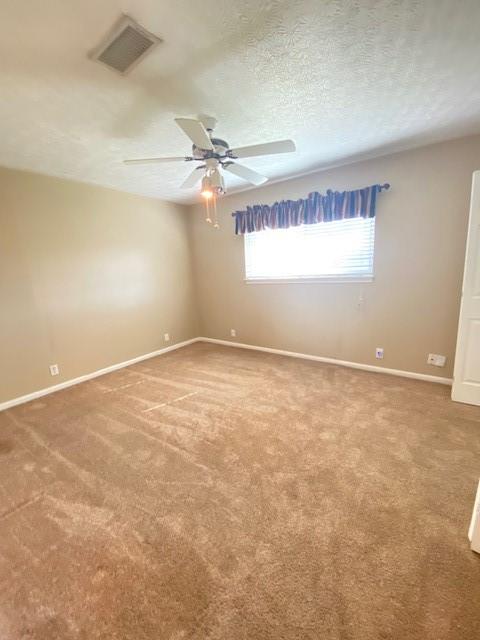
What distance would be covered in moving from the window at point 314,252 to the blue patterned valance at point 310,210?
0.13m

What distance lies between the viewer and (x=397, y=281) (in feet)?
10.0

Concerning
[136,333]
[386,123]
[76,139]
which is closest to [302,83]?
[386,123]

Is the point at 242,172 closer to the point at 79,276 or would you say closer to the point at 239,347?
the point at 79,276

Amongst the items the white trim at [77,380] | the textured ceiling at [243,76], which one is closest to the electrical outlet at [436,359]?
the textured ceiling at [243,76]

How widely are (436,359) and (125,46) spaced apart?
11.8ft

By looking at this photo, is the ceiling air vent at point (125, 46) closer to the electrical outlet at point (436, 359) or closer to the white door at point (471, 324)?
the white door at point (471, 324)

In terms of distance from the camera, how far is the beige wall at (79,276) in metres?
2.94

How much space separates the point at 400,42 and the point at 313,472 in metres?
2.53

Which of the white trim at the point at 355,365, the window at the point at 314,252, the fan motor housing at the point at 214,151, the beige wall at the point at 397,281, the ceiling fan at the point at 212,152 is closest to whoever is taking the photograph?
the ceiling fan at the point at 212,152

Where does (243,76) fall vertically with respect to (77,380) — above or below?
above

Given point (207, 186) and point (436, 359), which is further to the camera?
point (436, 359)

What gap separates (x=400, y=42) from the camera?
1402 millimetres

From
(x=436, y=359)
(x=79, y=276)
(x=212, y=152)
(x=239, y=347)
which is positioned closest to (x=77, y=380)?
(x=79, y=276)

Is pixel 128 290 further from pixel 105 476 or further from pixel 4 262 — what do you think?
pixel 105 476
